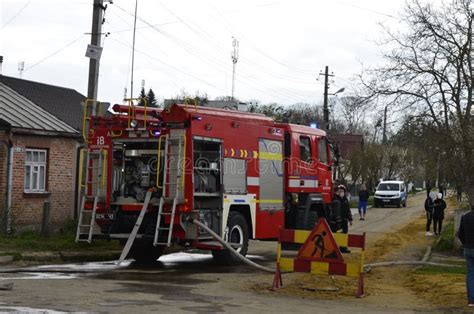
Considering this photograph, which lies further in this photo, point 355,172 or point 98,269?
point 355,172

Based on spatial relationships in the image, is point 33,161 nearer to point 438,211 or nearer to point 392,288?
point 392,288

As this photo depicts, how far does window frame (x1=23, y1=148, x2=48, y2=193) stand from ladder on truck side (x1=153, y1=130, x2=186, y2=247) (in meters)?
8.91

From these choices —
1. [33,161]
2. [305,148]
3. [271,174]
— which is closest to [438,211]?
[305,148]

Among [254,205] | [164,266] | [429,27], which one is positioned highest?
[429,27]

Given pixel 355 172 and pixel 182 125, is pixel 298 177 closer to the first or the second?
pixel 182 125

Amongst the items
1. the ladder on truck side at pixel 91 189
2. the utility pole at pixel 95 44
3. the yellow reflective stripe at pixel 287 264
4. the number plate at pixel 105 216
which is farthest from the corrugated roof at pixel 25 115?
the yellow reflective stripe at pixel 287 264

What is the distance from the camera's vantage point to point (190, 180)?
13.9 m

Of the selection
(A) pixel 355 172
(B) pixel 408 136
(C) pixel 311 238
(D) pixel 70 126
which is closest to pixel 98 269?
(C) pixel 311 238

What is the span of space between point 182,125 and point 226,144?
1.37m

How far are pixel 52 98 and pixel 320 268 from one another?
17.9 m

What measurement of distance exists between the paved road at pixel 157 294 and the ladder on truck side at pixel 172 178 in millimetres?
968

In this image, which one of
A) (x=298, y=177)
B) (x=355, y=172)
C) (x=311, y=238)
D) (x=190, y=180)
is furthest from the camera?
(x=355, y=172)

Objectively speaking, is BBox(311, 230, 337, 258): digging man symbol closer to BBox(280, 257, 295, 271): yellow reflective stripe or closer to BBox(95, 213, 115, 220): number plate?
BBox(280, 257, 295, 271): yellow reflective stripe

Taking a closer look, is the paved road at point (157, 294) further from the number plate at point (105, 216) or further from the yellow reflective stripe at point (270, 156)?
the yellow reflective stripe at point (270, 156)
